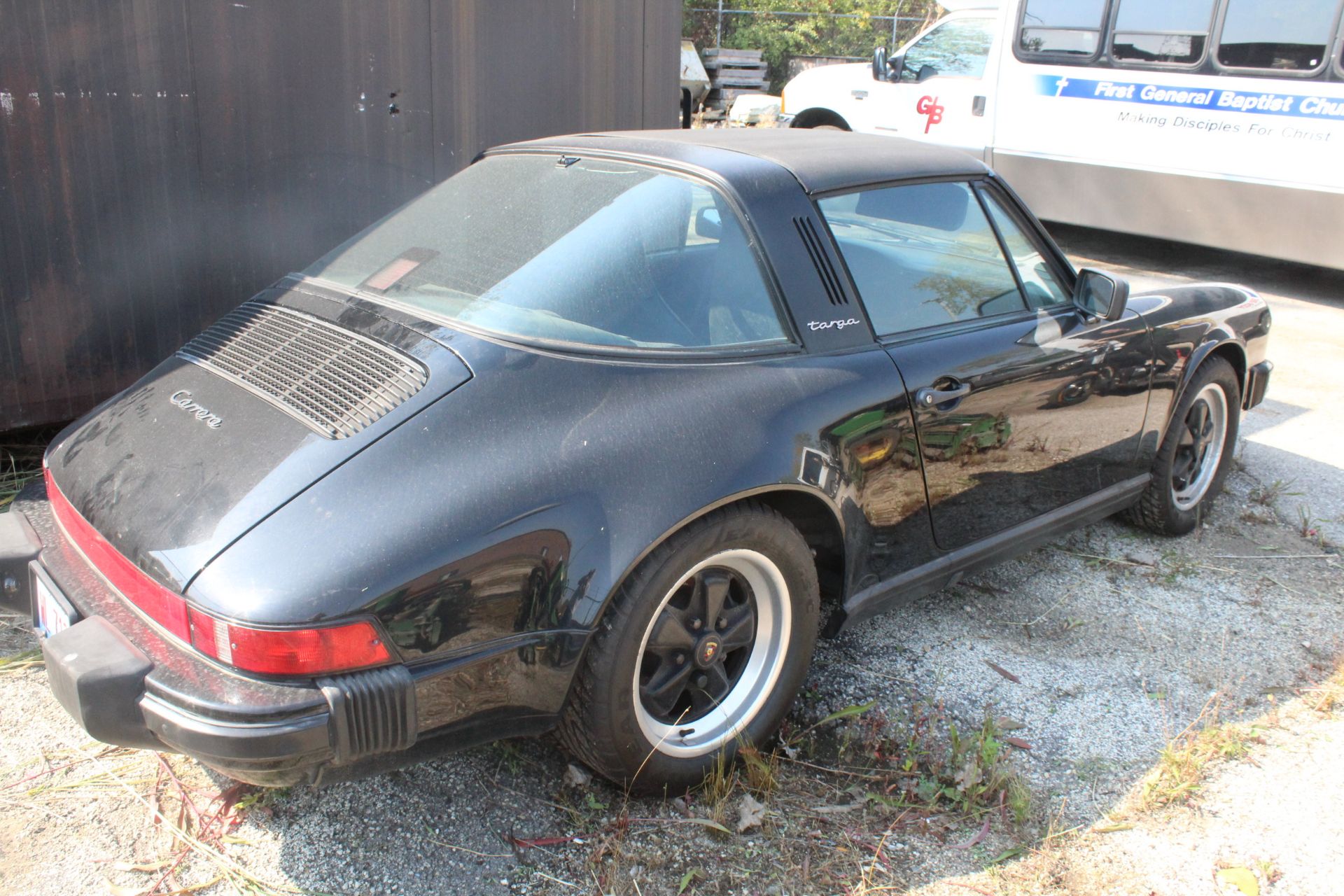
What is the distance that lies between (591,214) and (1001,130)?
770cm

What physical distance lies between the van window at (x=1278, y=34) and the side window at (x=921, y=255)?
5927 mm

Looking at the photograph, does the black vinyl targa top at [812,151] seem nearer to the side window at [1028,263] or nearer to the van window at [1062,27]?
the side window at [1028,263]

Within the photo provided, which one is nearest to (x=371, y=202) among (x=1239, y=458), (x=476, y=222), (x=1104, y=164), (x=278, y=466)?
(x=476, y=222)

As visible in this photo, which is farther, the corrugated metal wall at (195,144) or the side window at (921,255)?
the corrugated metal wall at (195,144)

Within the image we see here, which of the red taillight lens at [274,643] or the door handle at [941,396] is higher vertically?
the door handle at [941,396]

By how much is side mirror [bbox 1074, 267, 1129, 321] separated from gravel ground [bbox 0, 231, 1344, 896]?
997mm

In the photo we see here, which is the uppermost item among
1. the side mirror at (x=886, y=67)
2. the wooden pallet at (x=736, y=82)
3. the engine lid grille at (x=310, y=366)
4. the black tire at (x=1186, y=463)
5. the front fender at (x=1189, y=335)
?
the side mirror at (x=886, y=67)

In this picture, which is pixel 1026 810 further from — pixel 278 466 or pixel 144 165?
pixel 144 165

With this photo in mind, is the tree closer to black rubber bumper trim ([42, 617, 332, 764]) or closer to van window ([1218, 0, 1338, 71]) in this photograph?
van window ([1218, 0, 1338, 71])

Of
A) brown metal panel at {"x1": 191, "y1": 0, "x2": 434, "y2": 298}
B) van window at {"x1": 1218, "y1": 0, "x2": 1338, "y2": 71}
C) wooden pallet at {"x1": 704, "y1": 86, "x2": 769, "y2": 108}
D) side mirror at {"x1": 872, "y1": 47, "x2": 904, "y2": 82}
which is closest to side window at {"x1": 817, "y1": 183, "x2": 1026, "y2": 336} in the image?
brown metal panel at {"x1": 191, "y1": 0, "x2": 434, "y2": 298}

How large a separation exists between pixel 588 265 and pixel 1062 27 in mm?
7851

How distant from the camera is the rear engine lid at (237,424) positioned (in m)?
2.07

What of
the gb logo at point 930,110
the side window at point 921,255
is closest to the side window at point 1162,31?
the gb logo at point 930,110

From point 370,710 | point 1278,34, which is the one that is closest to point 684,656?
point 370,710
